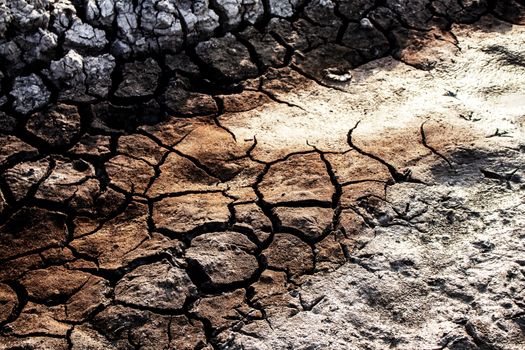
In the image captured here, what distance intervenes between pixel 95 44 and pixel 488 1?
267 centimetres

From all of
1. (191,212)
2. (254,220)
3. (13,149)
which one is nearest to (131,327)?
(191,212)

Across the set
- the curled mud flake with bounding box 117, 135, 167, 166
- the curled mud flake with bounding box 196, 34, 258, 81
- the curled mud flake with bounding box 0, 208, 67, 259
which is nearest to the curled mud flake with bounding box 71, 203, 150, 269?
the curled mud flake with bounding box 0, 208, 67, 259

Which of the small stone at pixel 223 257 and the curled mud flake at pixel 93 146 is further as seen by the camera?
the curled mud flake at pixel 93 146

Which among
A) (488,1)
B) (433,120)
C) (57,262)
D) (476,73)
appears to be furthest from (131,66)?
(488,1)

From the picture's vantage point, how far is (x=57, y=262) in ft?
10.3

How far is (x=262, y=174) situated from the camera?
Answer: 3.60m

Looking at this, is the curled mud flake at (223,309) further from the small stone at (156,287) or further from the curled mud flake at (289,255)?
the curled mud flake at (289,255)

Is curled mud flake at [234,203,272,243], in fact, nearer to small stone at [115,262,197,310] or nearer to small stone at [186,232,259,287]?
small stone at [186,232,259,287]

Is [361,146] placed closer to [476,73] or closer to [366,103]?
[366,103]

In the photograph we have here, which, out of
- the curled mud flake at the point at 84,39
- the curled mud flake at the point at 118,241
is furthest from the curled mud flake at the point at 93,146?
the curled mud flake at the point at 84,39

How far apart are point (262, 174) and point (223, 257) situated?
1.98 ft

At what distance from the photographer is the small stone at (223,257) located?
122 inches

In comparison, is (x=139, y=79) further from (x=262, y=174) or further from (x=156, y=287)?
(x=156, y=287)

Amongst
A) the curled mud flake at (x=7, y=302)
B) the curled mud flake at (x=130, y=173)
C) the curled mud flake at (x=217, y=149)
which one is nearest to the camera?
the curled mud flake at (x=7, y=302)
